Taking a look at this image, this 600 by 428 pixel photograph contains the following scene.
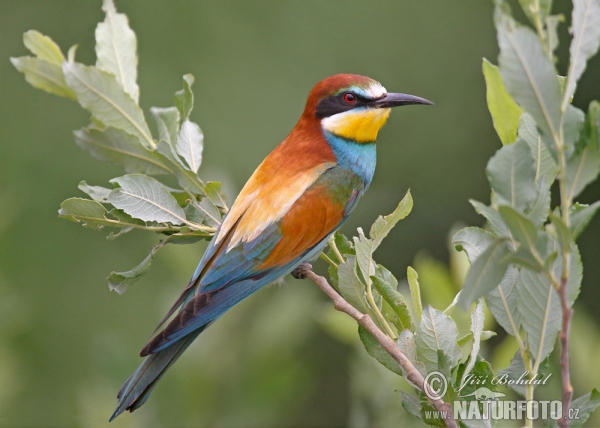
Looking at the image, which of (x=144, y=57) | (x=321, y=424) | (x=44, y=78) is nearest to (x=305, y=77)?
(x=144, y=57)

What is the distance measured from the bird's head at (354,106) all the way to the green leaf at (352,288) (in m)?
1.03

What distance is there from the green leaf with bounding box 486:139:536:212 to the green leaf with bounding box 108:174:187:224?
945mm

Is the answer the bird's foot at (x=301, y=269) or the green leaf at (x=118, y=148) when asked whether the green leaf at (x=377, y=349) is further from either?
the bird's foot at (x=301, y=269)

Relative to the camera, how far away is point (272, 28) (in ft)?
21.4

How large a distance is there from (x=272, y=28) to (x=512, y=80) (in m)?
5.70

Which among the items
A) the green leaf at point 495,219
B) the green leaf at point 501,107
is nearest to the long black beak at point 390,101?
the green leaf at point 501,107

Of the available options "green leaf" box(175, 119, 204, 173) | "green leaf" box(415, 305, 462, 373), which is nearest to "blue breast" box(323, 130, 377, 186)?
"green leaf" box(175, 119, 204, 173)

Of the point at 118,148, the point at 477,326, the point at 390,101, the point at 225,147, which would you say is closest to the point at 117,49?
A: the point at 118,148

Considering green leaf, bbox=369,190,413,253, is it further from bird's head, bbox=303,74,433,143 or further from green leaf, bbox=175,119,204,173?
bird's head, bbox=303,74,433,143

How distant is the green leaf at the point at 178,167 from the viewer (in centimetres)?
185

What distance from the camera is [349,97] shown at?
2553 mm

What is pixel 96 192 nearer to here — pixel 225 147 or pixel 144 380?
pixel 144 380

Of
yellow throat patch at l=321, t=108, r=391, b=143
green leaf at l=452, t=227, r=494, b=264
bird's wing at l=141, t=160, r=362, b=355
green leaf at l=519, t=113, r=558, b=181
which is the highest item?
green leaf at l=519, t=113, r=558, b=181

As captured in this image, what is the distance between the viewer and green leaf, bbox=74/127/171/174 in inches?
71.7
